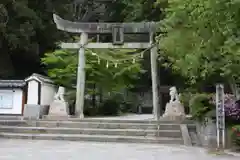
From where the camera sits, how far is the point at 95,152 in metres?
10.4

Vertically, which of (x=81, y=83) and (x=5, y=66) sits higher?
(x=5, y=66)

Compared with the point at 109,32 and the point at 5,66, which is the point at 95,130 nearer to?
the point at 109,32

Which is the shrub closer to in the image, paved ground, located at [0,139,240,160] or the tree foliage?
the tree foliage

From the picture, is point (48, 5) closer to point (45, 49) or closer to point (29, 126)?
point (45, 49)

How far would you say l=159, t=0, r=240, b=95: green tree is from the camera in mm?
9922

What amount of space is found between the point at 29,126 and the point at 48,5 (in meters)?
11.9

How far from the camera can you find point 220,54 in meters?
11.5

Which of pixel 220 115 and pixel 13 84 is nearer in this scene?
Result: pixel 220 115

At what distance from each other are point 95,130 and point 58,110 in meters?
3.10

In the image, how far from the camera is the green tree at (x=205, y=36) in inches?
391

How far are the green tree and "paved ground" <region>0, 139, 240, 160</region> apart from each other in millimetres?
2827

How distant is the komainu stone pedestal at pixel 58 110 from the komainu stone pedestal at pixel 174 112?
15.3 feet

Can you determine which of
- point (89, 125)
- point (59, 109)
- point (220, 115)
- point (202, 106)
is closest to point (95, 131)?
point (89, 125)

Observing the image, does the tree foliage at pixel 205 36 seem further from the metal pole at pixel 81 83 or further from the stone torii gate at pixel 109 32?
the metal pole at pixel 81 83
